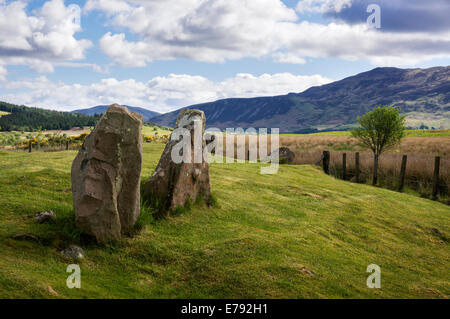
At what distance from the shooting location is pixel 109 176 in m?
7.95

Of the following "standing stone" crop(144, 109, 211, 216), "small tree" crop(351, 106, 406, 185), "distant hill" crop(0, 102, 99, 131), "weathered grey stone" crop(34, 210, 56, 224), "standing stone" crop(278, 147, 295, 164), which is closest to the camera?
"weathered grey stone" crop(34, 210, 56, 224)

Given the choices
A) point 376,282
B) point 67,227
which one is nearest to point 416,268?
point 376,282

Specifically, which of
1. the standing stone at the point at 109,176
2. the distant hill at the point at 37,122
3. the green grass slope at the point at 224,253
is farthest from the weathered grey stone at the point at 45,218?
the distant hill at the point at 37,122

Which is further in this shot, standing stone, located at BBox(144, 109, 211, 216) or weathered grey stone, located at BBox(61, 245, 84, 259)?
standing stone, located at BBox(144, 109, 211, 216)

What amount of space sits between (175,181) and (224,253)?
268 cm

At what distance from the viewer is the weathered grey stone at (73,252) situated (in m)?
7.34

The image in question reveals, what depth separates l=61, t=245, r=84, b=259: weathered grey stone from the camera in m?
7.34

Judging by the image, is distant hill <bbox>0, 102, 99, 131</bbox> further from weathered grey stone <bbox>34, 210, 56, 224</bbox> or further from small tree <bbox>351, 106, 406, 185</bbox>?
weathered grey stone <bbox>34, 210, 56, 224</bbox>

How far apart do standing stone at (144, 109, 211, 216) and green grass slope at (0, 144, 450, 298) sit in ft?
1.45

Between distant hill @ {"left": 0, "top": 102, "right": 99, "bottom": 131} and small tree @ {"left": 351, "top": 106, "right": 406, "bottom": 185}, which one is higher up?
distant hill @ {"left": 0, "top": 102, "right": 99, "bottom": 131}

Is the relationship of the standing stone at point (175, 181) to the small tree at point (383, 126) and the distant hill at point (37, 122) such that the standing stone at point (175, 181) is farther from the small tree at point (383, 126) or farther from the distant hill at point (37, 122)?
the distant hill at point (37, 122)

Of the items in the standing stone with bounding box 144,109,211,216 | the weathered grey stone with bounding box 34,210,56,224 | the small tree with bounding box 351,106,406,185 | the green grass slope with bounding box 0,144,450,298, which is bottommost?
the green grass slope with bounding box 0,144,450,298

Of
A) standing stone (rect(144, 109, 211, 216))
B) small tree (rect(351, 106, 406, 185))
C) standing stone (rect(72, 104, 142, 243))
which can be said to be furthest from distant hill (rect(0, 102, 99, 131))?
standing stone (rect(72, 104, 142, 243))

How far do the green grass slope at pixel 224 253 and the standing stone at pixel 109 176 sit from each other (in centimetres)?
A: 41
